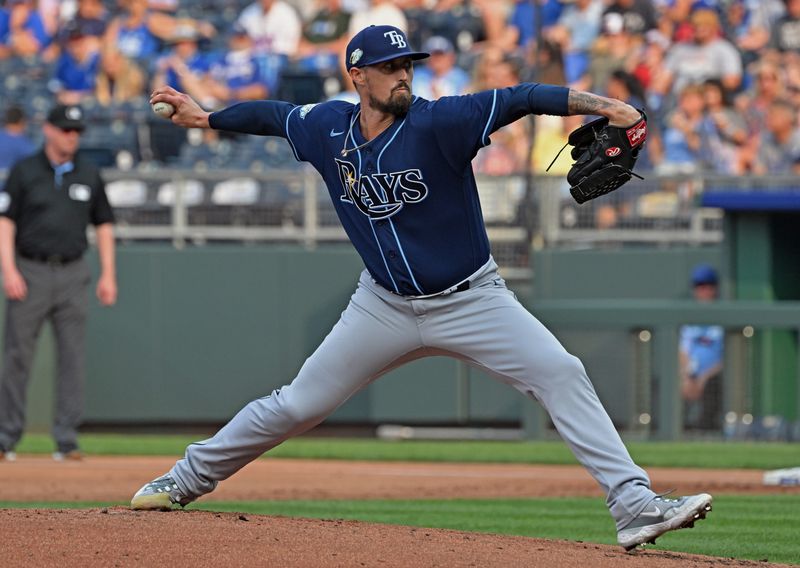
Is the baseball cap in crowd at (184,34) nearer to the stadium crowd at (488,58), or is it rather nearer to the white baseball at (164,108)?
the stadium crowd at (488,58)

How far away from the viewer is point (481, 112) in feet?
16.3

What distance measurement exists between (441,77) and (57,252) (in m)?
5.80

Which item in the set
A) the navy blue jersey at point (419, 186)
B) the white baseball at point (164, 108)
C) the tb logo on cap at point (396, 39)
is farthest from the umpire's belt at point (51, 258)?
the tb logo on cap at point (396, 39)

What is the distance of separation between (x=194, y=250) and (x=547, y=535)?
272 inches

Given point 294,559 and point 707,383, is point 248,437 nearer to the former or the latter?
point 294,559

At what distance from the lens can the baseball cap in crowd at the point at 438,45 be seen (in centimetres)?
1473

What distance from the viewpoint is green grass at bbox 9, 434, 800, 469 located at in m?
10.4

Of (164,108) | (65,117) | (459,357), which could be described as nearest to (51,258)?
(65,117)

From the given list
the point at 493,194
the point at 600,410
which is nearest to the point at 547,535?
the point at 600,410

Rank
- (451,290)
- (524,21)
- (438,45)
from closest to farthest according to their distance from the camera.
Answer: (451,290) < (438,45) < (524,21)

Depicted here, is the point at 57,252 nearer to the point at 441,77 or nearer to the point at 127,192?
the point at 127,192

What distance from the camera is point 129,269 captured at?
12.9m

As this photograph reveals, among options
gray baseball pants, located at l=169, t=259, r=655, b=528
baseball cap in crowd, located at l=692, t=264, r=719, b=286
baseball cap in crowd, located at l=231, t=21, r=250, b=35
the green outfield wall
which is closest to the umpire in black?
the green outfield wall

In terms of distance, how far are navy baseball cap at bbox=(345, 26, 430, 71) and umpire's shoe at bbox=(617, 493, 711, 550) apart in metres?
1.72
